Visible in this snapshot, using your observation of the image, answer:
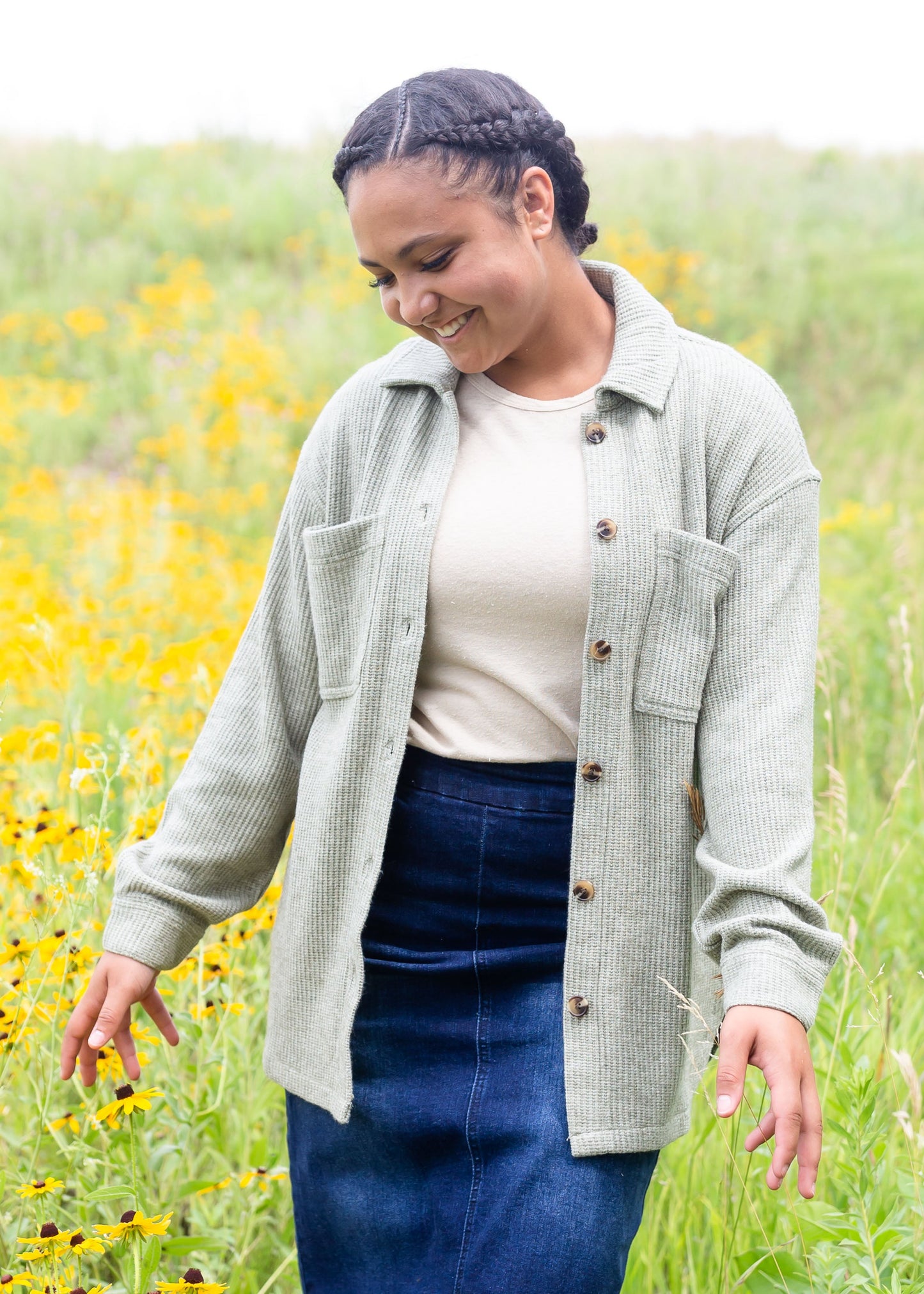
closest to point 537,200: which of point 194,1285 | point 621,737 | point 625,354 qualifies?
point 625,354

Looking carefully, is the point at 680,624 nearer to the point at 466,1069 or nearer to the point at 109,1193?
the point at 466,1069

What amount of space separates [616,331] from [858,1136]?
0.96 m

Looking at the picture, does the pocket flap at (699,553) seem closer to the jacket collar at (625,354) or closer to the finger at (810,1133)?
the jacket collar at (625,354)

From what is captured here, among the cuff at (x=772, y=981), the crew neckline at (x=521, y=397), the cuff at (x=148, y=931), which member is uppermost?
A: the crew neckline at (x=521, y=397)

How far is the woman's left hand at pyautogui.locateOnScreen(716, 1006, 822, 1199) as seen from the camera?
119 cm

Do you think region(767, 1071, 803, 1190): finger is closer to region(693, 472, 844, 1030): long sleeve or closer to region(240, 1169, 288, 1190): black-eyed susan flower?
region(693, 472, 844, 1030): long sleeve

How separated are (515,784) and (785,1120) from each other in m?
0.48

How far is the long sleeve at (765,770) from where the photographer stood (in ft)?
4.22

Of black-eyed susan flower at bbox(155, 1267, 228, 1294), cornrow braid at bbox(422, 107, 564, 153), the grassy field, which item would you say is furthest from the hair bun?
black-eyed susan flower at bbox(155, 1267, 228, 1294)

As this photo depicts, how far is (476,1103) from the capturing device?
1.50m

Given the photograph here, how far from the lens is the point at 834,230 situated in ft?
34.7

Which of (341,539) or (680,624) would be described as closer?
(680,624)

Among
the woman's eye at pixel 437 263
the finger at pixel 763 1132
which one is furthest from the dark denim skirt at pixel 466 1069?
the woman's eye at pixel 437 263

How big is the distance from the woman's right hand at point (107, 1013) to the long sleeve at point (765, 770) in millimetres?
683
